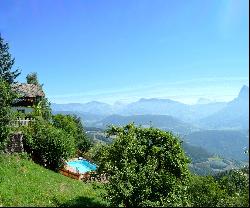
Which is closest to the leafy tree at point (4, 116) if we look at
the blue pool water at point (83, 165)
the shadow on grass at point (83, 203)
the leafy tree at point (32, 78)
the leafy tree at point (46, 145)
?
the leafy tree at point (46, 145)

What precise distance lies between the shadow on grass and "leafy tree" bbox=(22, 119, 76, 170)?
1177 cm

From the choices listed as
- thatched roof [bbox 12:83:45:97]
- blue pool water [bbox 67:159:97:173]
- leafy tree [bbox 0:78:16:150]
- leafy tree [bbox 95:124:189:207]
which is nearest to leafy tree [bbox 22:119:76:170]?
leafy tree [bbox 0:78:16:150]

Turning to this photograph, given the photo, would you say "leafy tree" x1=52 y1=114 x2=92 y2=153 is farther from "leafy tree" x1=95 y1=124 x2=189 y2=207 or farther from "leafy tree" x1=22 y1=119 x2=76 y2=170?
"leafy tree" x1=95 y1=124 x2=189 y2=207

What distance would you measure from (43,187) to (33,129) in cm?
1323

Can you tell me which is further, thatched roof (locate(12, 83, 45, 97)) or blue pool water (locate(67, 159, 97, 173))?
thatched roof (locate(12, 83, 45, 97))

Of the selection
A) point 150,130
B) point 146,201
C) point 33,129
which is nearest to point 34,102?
point 33,129

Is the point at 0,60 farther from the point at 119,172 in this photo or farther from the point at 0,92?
the point at 119,172

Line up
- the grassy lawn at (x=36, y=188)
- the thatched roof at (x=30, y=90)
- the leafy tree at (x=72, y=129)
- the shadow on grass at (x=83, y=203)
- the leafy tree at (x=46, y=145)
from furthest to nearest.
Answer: the thatched roof at (x=30, y=90), the leafy tree at (x=72, y=129), the leafy tree at (x=46, y=145), the shadow on grass at (x=83, y=203), the grassy lawn at (x=36, y=188)

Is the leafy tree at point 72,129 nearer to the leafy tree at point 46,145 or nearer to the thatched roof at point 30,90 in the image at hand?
the thatched roof at point 30,90

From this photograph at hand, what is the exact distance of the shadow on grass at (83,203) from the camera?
101 feet

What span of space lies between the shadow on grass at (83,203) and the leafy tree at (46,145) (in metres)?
11.8

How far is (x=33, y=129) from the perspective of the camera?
47.5m

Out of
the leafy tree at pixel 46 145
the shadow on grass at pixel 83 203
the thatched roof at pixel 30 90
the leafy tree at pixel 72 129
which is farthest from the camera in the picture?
the thatched roof at pixel 30 90

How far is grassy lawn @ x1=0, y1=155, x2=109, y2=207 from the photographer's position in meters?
30.5
